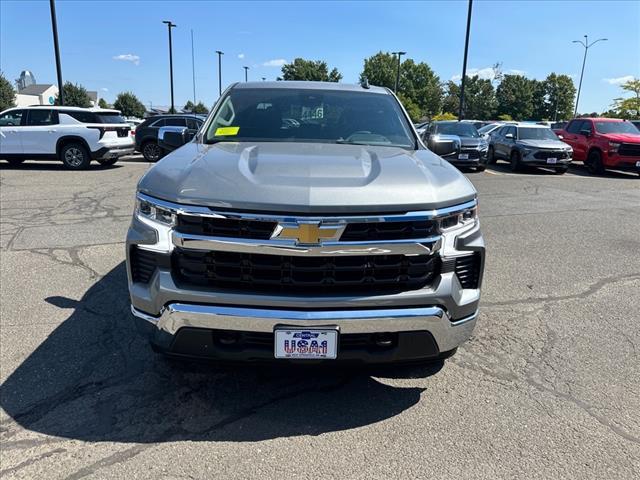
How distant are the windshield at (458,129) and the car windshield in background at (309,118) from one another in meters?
13.1

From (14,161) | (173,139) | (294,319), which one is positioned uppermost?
Result: (173,139)

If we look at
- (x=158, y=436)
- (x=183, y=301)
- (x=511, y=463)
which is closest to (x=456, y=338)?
(x=511, y=463)

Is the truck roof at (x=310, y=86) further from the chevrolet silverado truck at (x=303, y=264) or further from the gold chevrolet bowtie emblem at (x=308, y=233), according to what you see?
the gold chevrolet bowtie emblem at (x=308, y=233)

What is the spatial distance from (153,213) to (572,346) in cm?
315

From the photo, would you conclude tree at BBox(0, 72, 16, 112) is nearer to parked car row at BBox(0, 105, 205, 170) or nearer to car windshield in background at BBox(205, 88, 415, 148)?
parked car row at BBox(0, 105, 205, 170)

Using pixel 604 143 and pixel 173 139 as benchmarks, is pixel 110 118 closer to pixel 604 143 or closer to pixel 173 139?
pixel 173 139

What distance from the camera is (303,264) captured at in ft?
7.88

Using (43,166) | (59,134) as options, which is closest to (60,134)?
(59,134)

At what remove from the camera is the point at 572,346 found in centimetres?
370

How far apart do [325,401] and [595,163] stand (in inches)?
660

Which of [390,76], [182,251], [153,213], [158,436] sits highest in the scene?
[390,76]

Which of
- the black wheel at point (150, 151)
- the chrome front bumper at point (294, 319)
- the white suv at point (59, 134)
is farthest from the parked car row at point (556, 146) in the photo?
the chrome front bumper at point (294, 319)

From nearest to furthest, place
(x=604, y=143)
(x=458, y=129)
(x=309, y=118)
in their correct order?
(x=309, y=118), (x=604, y=143), (x=458, y=129)

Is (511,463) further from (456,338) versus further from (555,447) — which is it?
(456,338)
